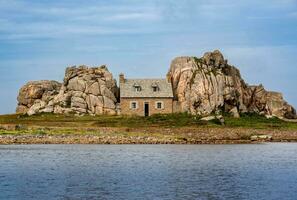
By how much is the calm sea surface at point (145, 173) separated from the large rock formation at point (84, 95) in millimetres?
27782

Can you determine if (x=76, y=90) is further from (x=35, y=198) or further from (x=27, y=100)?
(x=35, y=198)

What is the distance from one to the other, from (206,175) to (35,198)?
43.9ft

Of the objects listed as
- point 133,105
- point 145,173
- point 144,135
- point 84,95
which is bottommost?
point 145,173

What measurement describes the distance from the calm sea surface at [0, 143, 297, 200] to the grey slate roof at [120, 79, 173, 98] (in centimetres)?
2870

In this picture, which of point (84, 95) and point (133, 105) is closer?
point (84, 95)

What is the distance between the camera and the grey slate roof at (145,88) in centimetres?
8800

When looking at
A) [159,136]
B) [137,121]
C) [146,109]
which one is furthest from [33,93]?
[159,136]

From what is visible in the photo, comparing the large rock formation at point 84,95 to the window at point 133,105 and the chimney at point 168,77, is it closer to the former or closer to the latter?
the window at point 133,105

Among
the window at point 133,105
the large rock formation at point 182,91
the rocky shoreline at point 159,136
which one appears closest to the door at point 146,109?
the window at point 133,105

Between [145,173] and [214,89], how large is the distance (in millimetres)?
50647

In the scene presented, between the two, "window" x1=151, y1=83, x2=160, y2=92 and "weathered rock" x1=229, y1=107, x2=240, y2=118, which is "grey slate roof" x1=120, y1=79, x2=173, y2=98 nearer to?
"window" x1=151, y1=83, x2=160, y2=92

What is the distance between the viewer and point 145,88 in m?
89.6

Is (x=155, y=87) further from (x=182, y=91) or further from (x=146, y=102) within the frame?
(x=182, y=91)

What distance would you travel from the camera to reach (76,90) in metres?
88.2
